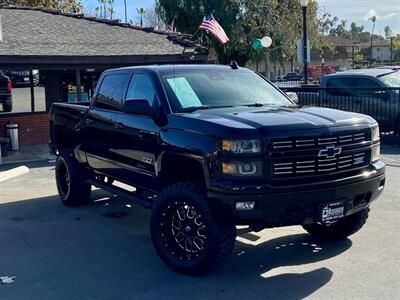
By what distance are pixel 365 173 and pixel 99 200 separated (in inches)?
184

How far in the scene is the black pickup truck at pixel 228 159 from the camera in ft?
15.5

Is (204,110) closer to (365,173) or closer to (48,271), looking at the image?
(365,173)

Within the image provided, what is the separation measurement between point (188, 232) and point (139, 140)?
4.46 ft

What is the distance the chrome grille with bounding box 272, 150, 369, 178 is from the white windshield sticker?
139 centimetres

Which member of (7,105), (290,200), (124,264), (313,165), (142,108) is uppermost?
(142,108)

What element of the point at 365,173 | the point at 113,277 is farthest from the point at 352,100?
the point at 113,277

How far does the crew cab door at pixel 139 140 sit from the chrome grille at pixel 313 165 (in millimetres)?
1459

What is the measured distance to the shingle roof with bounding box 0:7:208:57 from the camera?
15.2 metres

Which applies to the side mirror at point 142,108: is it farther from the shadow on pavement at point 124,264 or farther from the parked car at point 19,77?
the parked car at point 19,77

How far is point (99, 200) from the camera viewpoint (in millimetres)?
8641

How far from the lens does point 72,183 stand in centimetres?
799

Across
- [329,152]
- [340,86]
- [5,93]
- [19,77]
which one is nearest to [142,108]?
[329,152]

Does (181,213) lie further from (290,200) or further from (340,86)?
(340,86)

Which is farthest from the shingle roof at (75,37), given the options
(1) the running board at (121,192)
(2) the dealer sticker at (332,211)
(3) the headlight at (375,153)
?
(2) the dealer sticker at (332,211)
